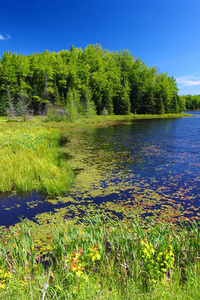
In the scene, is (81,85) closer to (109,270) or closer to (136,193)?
(136,193)

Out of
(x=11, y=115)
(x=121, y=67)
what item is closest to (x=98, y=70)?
(x=121, y=67)

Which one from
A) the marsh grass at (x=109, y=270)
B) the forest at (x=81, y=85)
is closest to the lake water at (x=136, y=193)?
the marsh grass at (x=109, y=270)

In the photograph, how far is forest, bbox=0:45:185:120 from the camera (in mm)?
56094

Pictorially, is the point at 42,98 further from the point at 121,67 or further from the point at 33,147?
the point at 33,147

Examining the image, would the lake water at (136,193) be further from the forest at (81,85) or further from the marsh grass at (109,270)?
the forest at (81,85)

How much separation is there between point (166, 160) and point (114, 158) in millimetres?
4200

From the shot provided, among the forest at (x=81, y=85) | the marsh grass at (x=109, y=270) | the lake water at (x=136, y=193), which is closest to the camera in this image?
the marsh grass at (x=109, y=270)

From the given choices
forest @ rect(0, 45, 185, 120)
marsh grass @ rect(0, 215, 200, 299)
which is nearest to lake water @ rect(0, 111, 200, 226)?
marsh grass @ rect(0, 215, 200, 299)

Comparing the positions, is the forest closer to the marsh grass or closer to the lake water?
the lake water

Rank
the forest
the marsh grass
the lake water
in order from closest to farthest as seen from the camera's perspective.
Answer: the marsh grass, the lake water, the forest

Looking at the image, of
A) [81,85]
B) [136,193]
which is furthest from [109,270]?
[81,85]

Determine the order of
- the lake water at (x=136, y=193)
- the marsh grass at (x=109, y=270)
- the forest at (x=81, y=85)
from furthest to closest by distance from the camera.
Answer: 1. the forest at (x=81, y=85)
2. the lake water at (x=136, y=193)
3. the marsh grass at (x=109, y=270)

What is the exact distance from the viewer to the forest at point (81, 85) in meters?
56.1

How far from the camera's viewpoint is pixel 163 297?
326 cm
